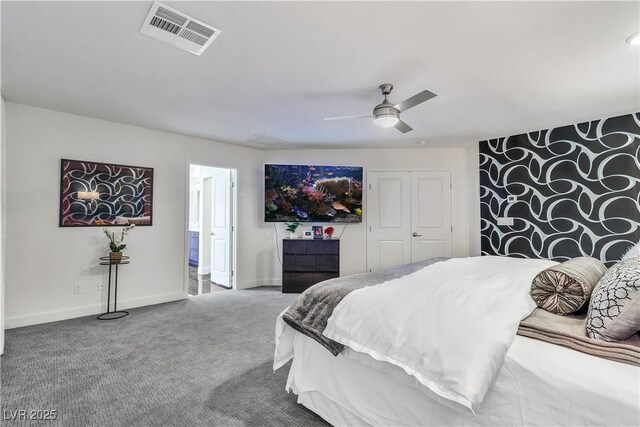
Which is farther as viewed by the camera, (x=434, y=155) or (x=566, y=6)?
(x=434, y=155)

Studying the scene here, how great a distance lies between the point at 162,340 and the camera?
2.90m

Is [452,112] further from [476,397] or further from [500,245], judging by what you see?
[476,397]

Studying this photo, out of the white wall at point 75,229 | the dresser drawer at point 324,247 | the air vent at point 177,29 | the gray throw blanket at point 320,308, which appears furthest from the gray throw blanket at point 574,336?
the white wall at point 75,229

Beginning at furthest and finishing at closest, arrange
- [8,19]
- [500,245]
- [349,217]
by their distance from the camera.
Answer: [349,217] < [500,245] < [8,19]

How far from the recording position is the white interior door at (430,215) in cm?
507

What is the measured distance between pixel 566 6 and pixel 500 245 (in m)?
3.54

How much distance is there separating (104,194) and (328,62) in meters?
3.19

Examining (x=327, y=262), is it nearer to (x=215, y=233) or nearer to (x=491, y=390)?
(x=215, y=233)

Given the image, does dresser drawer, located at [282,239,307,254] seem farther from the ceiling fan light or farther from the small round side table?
the ceiling fan light

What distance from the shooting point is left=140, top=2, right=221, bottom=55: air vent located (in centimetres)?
180

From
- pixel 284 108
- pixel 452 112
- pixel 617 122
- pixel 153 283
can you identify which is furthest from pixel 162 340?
pixel 617 122

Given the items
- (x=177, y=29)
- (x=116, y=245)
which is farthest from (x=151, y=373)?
(x=177, y=29)

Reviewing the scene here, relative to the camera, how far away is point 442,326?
1.28 metres

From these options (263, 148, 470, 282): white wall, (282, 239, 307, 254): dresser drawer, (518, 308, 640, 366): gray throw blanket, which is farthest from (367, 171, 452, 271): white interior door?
(518, 308, 640, 366): gray throw blanket
